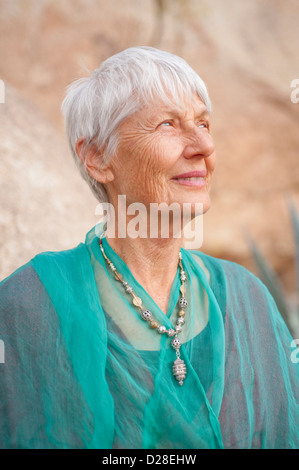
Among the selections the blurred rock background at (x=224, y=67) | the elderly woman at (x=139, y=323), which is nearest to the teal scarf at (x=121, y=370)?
the elderly woman at (x=139, y=323)

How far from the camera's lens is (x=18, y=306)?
3.94 feet

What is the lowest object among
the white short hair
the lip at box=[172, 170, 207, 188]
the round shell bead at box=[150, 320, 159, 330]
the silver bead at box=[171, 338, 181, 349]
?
the silver bead at box=[171, 338, 181, 349]

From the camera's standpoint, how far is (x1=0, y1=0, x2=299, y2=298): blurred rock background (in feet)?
16.8

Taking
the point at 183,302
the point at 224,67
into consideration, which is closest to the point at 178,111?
the point at 183,302

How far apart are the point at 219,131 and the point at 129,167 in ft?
14.8

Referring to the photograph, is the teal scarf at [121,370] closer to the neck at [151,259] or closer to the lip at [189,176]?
the neck at [151,259]

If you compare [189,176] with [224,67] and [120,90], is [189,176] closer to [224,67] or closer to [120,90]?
[120,90]

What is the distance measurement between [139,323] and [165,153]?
19.1 inches

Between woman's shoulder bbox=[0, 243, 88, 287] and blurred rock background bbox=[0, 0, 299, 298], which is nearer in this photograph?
woman's shoulder bbox=[0, 243, 88, 287]

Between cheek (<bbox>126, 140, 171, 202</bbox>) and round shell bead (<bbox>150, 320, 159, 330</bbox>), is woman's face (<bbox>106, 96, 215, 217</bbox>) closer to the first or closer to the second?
cheek (<bbox>126, 140, 171, 202</bbox>)

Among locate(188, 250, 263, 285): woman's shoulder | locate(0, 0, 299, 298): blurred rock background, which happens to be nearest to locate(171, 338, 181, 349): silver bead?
locate(188, 250, 263, 285): woman's shoulder

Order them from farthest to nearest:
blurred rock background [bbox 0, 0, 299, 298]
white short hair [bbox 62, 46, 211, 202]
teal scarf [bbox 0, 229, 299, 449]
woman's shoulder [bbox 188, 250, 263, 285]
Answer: blurred rock background [bbox 0, 0, 299, 298], woman's shoulder [bbox 188, 250, 263, 285], white short hair [bbox 62, 46, 211, 202], teal scarf [bbox 0, 229, 299, 449]

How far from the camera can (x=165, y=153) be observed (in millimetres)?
1245

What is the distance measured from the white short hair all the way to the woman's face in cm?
3
